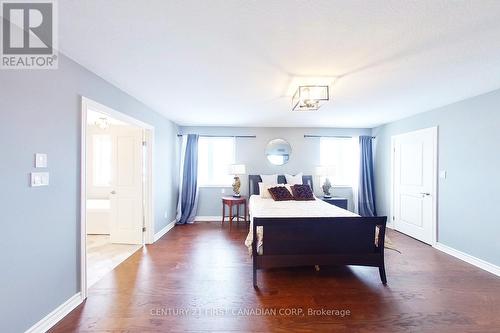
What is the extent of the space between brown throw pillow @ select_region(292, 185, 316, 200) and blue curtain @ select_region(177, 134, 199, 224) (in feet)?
7.51

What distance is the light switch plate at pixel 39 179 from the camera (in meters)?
1.70

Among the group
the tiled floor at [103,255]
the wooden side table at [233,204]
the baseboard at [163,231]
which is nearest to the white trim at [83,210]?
the tiled floor at [103,255]

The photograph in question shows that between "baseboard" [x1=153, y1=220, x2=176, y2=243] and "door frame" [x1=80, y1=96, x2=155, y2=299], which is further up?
"door frame" [x1=80, y1=96, x2=155, y2=299]

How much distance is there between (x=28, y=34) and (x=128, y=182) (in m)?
2.45

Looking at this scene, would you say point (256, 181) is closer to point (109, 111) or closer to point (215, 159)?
point (215, 159)

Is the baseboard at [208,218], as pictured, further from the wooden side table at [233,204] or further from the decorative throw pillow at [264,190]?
Result: the decorative throw pillow at [264,190]

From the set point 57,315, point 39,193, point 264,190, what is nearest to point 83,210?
point 39,193

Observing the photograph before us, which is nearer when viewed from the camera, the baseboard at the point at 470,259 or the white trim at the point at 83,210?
the white trim at the point at 83,210

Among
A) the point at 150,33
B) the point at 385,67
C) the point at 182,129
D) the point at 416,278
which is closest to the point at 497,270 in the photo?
the point at 416,278

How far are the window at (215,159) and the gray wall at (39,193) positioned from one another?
310 centimetres

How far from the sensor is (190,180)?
16.9 ft

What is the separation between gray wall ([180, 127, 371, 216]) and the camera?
5.36 metres

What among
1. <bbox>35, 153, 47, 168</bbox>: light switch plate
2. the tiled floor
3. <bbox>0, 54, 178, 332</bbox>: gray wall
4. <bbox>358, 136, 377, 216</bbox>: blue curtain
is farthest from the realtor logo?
<bbox>358, 136, 377, 216</bbox>: blue curtain

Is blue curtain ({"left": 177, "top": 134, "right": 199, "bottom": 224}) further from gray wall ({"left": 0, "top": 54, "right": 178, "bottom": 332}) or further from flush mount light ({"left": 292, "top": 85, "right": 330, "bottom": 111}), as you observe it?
flush mount light ({"left": 292, "top": 85, "right": 330, "bottom": 111})
